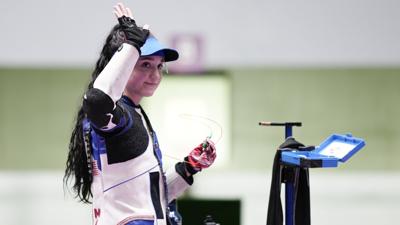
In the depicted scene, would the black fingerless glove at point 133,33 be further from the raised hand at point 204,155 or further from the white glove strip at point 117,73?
the raised hand at point 204,155

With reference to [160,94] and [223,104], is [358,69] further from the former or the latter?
[160,94]

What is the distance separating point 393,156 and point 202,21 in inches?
47.8

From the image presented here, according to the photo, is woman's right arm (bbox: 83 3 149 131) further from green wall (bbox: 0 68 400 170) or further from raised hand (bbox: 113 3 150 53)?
green wall (bbox: 0 68 400 170)

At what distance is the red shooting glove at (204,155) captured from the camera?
175cm

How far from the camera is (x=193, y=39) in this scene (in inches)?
125

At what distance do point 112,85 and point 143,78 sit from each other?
196mm

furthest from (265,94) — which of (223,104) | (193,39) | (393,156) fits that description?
(393,156)

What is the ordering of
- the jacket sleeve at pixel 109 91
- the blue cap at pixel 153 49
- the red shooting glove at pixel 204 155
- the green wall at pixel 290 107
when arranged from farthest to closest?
the green wall at pixel 290 107
the red shooting glove at pixel 204 155
the blue cap at pixel 153 49
the jacket sleeve at pixel 109 91

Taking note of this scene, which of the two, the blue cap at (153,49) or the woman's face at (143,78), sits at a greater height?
the blue cap at (153,49)

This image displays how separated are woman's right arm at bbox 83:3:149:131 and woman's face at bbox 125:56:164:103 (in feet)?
0.45

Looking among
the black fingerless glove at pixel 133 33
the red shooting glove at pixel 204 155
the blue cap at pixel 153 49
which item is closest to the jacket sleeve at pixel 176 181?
the red shooting glove at pixel 204 155

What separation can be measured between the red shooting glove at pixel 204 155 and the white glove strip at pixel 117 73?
38cm

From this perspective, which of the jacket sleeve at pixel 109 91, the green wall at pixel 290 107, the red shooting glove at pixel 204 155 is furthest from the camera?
the green wall at pixel 290 107

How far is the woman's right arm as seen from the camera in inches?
55.7
